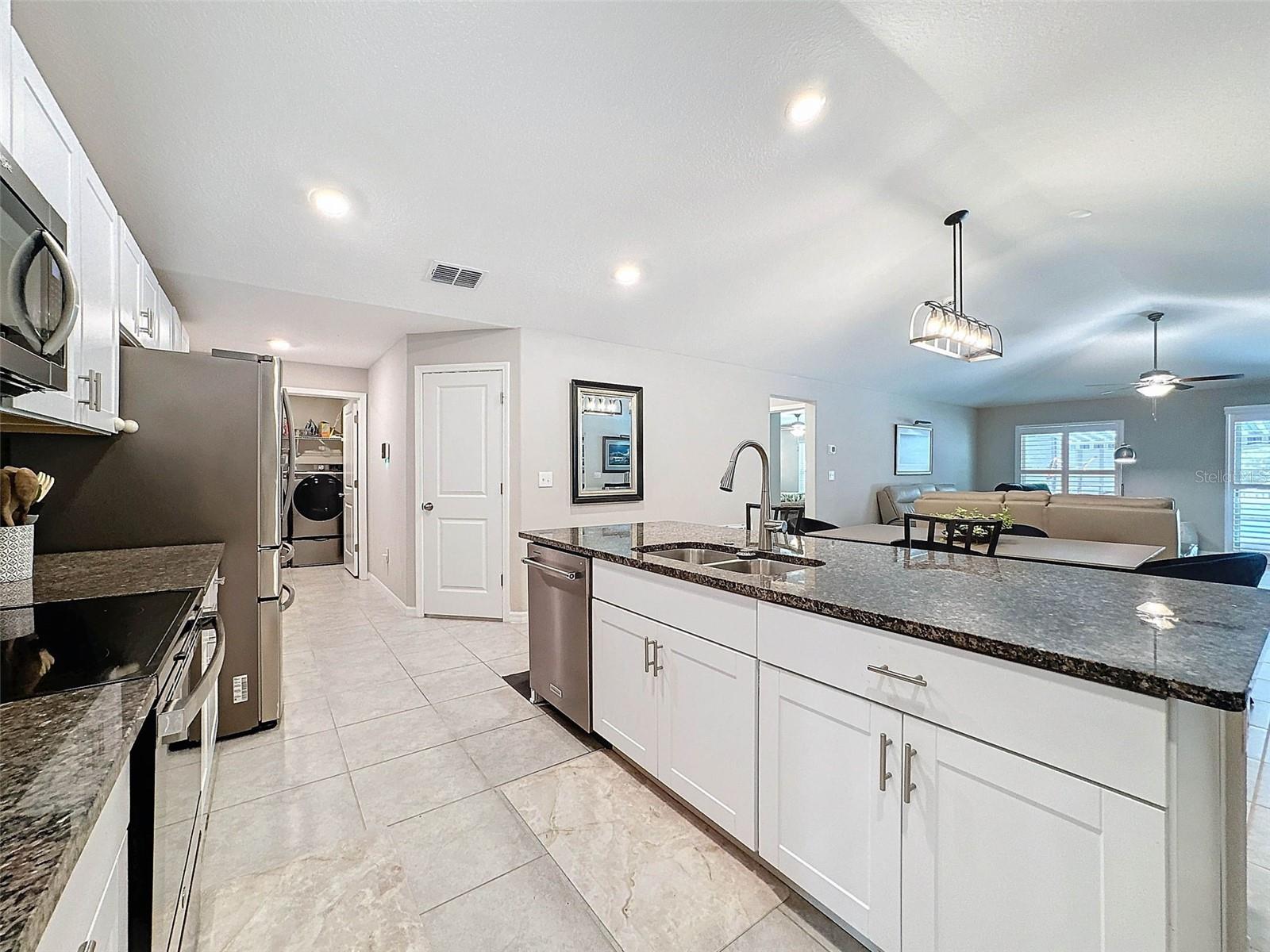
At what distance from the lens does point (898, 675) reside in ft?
3.78

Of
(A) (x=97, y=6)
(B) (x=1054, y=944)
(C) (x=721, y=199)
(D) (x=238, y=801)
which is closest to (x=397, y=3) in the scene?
(A) (x=97, y=6)

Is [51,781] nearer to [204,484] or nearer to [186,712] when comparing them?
[186,712]

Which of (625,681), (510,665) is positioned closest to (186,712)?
(625,681)

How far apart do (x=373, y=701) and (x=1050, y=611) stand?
2.89 meters

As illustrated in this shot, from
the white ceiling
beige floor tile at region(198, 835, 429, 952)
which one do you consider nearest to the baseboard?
the white ceiling

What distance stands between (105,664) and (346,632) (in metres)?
3.33

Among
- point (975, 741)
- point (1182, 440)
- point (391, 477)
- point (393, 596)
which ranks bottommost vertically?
point (393, 596)

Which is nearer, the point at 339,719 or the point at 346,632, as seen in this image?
the point at 339,719

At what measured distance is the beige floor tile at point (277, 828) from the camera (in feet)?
5.34

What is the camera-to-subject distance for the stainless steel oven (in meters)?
0.86

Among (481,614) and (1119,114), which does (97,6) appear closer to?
(481,614)

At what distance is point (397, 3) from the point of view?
5.93ft

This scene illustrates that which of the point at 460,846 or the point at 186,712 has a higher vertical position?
the point at 186,712

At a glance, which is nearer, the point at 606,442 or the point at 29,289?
the point at 29,289
